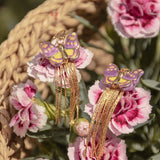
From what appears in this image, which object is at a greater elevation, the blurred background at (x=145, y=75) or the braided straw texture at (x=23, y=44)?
the braided straw texture at (x=23, y=44)

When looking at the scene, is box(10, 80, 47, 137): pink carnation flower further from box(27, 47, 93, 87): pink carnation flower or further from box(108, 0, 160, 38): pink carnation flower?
box(108, 0, 160, 38): pink carnation flower

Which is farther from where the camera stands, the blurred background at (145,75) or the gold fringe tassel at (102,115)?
the blurred background at (145,75)

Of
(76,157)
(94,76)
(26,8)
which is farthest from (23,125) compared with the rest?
(26,8)

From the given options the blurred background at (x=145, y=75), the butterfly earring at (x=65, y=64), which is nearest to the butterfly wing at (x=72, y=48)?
the butterfly earring at (x=65, y=64)

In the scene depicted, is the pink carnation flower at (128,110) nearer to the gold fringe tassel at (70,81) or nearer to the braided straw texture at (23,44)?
the gold fringe tassel at (70,81)

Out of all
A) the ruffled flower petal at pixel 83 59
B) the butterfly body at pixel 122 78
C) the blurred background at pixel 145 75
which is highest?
the ruffled flower petal at pixel 83 59
